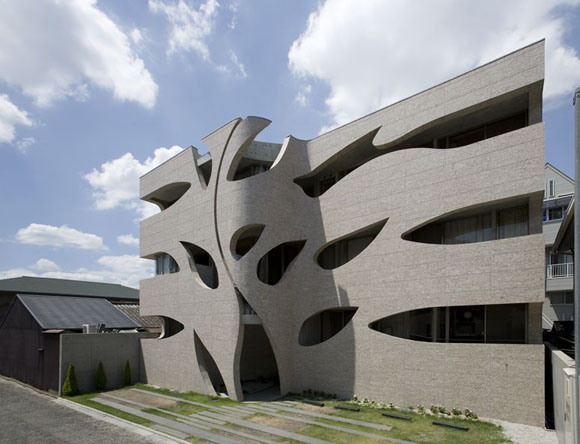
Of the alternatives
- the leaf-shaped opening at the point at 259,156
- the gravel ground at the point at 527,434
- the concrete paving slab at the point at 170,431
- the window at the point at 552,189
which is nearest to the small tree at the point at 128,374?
the concrete paving slab at the point at 170,431

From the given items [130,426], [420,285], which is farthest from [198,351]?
[420,285]

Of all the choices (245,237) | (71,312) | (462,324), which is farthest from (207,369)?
(462,324)

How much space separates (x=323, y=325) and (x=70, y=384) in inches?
583

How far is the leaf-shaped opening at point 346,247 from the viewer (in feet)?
69.1

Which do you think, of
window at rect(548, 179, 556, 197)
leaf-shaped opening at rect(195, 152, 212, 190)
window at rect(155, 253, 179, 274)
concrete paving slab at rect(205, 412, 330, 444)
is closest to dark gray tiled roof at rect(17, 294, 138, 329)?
window at rect(155, 253, 179, 274)

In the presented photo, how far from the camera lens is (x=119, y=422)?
17.7 metres

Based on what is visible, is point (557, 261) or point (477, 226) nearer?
point (477, 226)

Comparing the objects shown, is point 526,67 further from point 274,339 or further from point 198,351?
point 198,351

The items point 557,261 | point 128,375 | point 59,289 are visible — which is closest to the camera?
point 128,375

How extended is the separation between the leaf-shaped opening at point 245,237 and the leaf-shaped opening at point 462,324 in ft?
26.2

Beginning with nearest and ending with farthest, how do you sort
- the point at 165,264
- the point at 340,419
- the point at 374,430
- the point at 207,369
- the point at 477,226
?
the point at 374,430, the point at 340,419, the point at 477,226, the point at 207,369, the point at 165,264

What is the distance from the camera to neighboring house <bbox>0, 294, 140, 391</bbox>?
960 inches

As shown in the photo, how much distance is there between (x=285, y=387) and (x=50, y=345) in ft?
48.3

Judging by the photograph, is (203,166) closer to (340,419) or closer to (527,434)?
(340,419)
